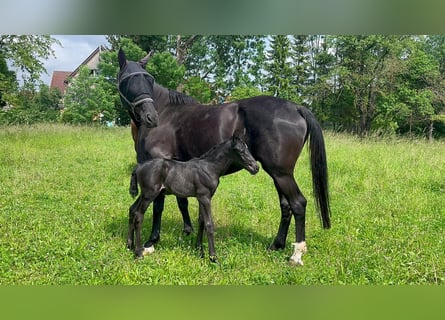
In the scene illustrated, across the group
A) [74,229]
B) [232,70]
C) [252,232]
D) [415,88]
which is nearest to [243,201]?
[252,232]

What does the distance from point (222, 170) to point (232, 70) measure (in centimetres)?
974

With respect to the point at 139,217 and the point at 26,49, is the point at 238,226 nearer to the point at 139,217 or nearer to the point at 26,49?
the point at 139,217

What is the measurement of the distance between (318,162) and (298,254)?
1138 millimetres

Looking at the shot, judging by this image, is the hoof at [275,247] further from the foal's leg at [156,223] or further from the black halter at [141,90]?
the black halter at [141,90]

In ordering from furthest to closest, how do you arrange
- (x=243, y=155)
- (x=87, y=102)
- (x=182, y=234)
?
1. (x=87, y=102)
2. (x=182, y=234)
3. (x=243, y=155)

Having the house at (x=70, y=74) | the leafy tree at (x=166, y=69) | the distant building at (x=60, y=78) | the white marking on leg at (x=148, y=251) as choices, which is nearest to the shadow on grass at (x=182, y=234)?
the white marking on leg at (x=148, y=251)

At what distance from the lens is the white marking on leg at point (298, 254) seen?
3.82 metres

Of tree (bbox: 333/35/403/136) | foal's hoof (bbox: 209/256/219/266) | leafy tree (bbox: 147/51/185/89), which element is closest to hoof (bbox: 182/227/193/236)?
foal's hoof (bbox: 209/256/219/266)

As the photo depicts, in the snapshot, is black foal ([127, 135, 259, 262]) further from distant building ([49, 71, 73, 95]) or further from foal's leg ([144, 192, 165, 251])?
distant building ([49, 71, 73, 95])

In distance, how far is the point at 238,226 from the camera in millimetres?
5086

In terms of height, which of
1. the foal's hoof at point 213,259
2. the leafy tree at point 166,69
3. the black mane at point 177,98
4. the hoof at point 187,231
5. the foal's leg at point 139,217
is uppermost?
the leafy tree at point 166,69

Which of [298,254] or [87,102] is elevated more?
[87,102]

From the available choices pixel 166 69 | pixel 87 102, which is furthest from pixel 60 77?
pixel 166 69

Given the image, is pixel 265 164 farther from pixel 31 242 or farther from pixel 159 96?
pixel 31 242
